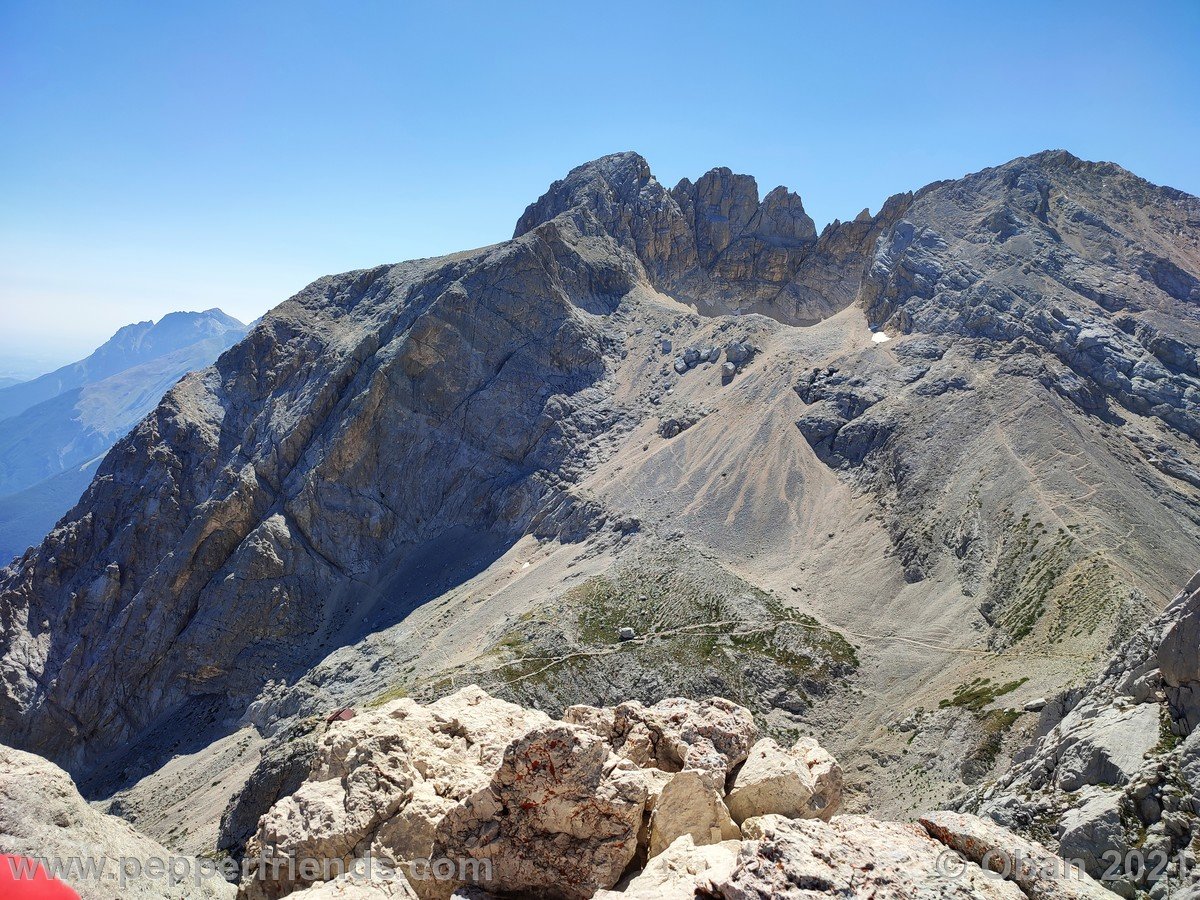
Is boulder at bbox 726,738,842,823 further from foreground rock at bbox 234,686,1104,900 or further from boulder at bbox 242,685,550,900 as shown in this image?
boulder at bbox 242,685,550,900

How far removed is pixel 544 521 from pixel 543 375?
119ft

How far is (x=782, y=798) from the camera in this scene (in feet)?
71.2

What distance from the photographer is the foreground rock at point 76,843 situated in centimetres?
1496

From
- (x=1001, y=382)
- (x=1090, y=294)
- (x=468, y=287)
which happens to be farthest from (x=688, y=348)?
(x=1090, y=294)

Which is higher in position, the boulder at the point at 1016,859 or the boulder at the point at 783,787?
the boulder at the point at 1016,859

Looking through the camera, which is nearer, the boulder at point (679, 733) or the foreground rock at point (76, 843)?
the foreground rock at point (76, 843)

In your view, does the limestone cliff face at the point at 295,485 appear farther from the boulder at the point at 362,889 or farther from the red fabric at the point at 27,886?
the red fabric at the point at 27,886

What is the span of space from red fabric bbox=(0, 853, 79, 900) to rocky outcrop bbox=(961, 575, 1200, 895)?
870 inches

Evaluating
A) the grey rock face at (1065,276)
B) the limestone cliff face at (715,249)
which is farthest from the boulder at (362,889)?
the limestone cliff face at (715,249)

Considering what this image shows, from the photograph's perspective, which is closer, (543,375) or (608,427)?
(608,427)

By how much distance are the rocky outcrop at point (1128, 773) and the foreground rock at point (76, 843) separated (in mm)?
22608

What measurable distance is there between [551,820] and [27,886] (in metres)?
11.4

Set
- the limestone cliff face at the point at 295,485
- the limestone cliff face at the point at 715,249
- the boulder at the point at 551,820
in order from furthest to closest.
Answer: the limestone cliff face at the point at 715,249 → the limestone cliff face at the point at 295,485 → the boulder at the point at 551,820

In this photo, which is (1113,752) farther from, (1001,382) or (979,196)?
(979,196)
